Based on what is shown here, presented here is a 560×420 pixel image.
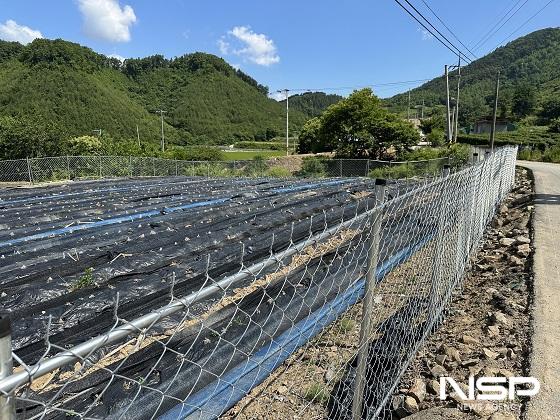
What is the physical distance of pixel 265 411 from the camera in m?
2.71

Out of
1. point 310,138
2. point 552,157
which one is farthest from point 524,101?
point 552,157

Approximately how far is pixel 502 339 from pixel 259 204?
18.9 ft


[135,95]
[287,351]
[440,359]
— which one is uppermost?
[135,95]

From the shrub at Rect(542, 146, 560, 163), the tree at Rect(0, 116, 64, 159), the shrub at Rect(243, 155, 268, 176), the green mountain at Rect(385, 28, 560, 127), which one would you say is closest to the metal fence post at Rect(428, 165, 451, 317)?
the shrub at Rect(243, 155, 268, 176)

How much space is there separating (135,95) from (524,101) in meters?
80.9

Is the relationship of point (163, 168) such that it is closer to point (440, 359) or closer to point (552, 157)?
point (440, 359)

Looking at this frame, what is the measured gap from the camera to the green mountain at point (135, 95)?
65.9 m

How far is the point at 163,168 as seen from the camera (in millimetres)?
23594

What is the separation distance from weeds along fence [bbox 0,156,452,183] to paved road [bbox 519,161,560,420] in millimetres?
14634

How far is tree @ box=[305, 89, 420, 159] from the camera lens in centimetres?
2852

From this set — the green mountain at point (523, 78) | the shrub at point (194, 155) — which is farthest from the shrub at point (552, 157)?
the green mountain at point (523, 78)

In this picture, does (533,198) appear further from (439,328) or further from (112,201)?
(112,201)

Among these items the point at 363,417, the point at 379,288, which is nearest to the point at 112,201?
the point at 379,288

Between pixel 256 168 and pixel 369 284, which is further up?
pixel 369 284
